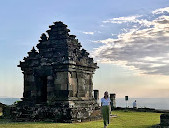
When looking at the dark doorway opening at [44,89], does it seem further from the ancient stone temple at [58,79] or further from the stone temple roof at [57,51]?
the stone temple roof at [57,51]

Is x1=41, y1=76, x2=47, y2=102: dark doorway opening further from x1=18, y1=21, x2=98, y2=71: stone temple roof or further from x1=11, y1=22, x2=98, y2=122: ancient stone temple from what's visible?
x1=18, y1=21, x2=98, y2=71: stone temple roof

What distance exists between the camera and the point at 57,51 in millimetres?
19938

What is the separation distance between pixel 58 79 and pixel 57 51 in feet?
7.11

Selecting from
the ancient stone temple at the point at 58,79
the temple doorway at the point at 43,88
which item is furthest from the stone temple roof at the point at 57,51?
the temple doorway at the point at 43,88

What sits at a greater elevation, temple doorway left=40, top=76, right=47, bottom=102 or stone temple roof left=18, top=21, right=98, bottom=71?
stone temple roof left=18, top=21, right=98, bottom=71

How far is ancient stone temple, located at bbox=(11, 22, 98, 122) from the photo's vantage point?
1859 centimetres

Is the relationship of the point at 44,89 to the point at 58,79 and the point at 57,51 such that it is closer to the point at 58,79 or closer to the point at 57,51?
the point at 58,79

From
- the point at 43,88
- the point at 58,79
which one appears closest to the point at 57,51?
the point at 58,79

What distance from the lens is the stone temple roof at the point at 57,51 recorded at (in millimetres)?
19375

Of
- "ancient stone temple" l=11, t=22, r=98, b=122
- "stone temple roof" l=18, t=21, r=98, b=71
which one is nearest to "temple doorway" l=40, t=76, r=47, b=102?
"ancient stone temple" l=11, t=22, r=98, b=122

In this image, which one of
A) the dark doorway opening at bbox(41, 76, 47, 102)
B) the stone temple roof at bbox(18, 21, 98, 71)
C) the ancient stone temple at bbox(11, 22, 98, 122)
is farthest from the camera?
the dark doorway opening at bbox(41, 76, 47, 102)

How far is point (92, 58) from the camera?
2217cm

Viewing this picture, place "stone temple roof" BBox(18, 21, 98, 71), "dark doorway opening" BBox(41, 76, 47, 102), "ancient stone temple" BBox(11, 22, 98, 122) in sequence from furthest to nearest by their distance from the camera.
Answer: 1. "dark doorway opening" BBox(41, 76, 47, 102)
2. "stone temple roof" BBox(18, 21, 98, 71)
3. "ancient stone temple" BBox(11, 22, 98, 122)

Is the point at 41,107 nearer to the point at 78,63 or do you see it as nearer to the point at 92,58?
the point at 78,63
